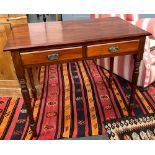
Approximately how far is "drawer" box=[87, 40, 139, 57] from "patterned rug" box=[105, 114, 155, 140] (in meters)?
0.73

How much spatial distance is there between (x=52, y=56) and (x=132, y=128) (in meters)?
1.03

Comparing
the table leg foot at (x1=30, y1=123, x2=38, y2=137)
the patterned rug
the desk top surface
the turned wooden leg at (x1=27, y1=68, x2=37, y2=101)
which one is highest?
the desk top surface

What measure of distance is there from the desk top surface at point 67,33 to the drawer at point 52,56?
46mm

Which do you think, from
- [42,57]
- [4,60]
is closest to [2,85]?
[4,60]

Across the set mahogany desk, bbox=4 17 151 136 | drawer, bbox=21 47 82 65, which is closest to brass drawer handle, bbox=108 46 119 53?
mahogany desk, bbox=4 17 151 136

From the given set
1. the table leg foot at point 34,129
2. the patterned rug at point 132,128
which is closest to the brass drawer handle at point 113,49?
the patterned rug at point 132,128

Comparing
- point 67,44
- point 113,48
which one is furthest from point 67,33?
point 113,48

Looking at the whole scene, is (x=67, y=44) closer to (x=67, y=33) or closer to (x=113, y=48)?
(x=67, y=33)

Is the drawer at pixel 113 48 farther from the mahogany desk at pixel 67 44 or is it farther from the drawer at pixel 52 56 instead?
the drawer at pixel 52 56

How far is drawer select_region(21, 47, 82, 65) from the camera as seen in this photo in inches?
56.6

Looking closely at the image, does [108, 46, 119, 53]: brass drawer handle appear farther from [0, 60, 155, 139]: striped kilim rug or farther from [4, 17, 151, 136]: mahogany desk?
[0, 60, 155, 139]: striped kilim rug
